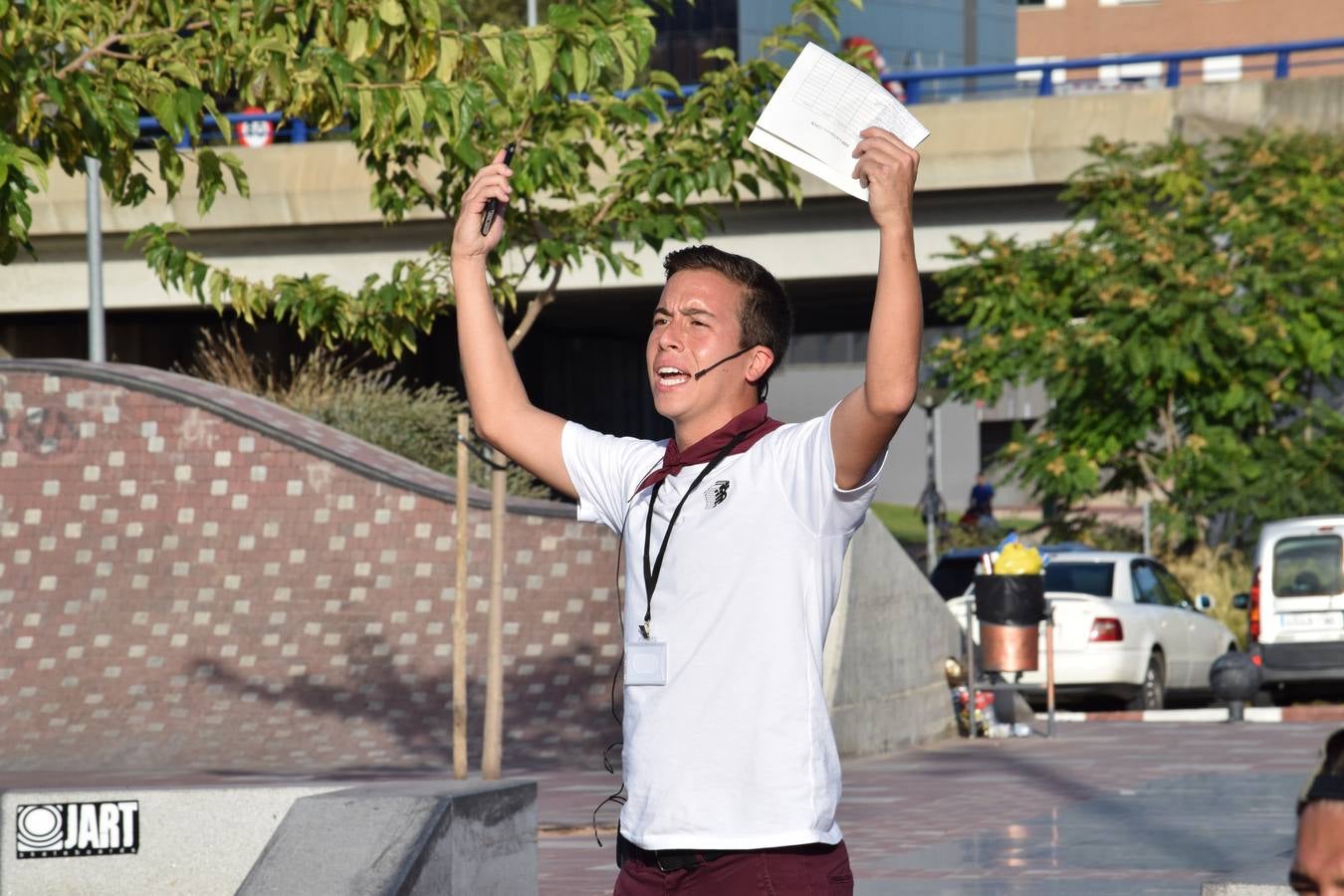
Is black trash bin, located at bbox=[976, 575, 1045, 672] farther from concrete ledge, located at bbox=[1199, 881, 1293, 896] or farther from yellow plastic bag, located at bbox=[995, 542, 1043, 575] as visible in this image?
concrete ledge, located at bbox=[1199, 881, 1293, 896]

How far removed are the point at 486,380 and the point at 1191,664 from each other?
1601 cm

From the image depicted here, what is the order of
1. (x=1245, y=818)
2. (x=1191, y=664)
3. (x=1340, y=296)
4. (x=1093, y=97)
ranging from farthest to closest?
(x=1093, y=97), (x=1340, y=296), (x=1191, y=664), (x=1245, y=818)

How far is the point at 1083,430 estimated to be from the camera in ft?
90.2

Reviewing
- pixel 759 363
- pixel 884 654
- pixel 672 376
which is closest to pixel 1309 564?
pixel 884 654

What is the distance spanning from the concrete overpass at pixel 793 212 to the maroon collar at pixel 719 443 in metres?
24.3

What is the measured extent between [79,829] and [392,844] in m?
1.15

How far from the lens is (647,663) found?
11.4ft

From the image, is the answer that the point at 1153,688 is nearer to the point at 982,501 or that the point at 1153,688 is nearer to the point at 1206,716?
the point at 1206,716

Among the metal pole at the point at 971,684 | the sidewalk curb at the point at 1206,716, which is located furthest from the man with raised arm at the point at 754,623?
the sidewalk curb at the point at 1206,716

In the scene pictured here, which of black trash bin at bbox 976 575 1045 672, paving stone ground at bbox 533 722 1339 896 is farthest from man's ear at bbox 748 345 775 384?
black trash bin at bbox 976 575 1045 672

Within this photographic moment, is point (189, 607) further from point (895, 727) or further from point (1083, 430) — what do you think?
point (1083, 430)

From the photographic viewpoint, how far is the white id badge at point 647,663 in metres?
3.45

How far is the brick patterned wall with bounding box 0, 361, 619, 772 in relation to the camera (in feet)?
45.0

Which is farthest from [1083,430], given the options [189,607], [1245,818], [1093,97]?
[1245,818]
